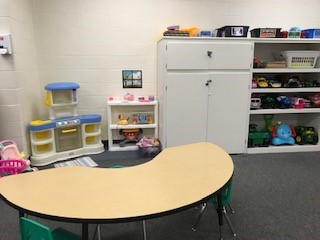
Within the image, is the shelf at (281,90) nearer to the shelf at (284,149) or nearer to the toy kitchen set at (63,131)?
the shelf at (284,149)

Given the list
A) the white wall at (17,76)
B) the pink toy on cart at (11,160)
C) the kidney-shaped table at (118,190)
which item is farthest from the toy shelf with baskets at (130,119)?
the kidney-shaped table at (118,190)

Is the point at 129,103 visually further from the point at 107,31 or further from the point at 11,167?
the point at 11,167

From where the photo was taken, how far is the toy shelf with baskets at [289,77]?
3.81m

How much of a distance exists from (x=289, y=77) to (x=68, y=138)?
3523 mm

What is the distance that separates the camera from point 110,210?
4.43 feet

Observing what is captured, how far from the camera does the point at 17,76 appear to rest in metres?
3.21

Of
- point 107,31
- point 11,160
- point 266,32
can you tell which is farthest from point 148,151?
point 266,32

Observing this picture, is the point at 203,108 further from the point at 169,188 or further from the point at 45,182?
the point at 45,182

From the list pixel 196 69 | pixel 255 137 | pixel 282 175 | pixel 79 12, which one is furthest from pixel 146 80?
pixel 282 175

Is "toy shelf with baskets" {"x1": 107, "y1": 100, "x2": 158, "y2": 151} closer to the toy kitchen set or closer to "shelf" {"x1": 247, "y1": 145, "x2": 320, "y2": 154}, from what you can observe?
the toy kitchen set

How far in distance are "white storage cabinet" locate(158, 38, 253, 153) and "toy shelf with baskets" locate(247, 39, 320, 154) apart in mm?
219

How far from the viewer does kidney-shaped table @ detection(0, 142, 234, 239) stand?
4.39 feet

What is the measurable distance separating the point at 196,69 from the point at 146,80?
0.95 meters

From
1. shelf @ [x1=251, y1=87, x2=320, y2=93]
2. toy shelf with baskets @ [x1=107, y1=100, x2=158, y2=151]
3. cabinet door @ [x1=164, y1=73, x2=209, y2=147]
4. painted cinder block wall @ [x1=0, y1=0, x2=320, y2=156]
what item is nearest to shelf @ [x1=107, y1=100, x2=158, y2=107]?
toy shelf with baskets @ [x1=107, y1=100, x2=158, y2=151]
